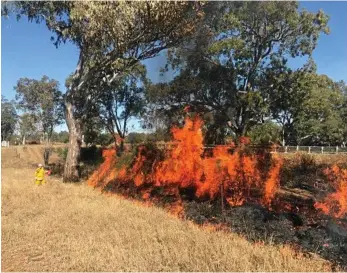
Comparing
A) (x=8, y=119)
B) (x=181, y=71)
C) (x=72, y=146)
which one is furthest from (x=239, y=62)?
(x=8, y=119)

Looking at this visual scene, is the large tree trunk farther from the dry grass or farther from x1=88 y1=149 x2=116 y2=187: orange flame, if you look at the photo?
the dry grass

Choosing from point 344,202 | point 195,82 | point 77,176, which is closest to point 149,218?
point 344,202

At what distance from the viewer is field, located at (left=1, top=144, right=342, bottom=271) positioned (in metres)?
6.58

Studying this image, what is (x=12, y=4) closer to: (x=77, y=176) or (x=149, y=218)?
(x=77, y=176)

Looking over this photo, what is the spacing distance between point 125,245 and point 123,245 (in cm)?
4

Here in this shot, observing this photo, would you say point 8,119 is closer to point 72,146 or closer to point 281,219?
point 72,146

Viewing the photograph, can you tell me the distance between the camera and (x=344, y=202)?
9836 mm

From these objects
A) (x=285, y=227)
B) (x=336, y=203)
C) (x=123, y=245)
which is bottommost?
(x=123, y=245)

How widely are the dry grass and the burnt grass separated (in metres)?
0.62

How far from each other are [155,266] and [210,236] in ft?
5.36

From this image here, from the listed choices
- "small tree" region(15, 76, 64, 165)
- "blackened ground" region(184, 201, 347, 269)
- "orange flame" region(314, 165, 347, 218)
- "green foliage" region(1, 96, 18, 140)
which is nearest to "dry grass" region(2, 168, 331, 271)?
"blackened ground" region(184, 201, 347, 269)

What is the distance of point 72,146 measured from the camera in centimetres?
2100

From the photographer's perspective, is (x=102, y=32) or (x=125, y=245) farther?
(x=102, y=32)

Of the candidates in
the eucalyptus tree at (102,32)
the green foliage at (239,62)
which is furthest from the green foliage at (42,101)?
the eucalyptus tree at (102,32)
